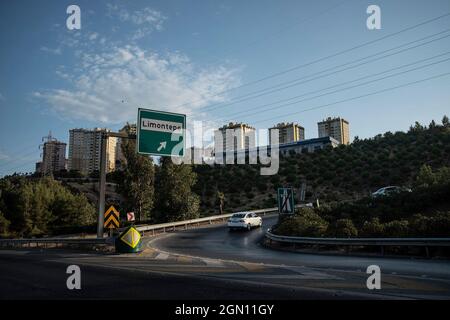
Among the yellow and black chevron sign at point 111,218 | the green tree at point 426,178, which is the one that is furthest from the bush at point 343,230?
the green tree at point 426,178

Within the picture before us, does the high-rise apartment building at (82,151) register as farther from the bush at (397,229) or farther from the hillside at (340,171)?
the bush at (397,229)

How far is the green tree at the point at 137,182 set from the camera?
36719 mm

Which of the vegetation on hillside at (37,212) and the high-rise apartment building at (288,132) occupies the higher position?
the high-rise apartment building at (288,132)

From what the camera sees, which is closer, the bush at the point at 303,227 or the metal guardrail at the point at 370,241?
the metal guardrail at the point at 370,241

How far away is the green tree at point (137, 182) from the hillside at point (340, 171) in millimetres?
16835

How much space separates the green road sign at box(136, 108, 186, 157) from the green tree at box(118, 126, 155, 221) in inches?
691

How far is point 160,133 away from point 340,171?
147 feet

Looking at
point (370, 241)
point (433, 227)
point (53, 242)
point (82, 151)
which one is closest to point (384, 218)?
point (433, 227)

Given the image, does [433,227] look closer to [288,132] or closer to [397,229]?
[397,229]

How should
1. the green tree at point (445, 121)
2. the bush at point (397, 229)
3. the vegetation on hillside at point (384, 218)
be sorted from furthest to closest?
the green tree at point (445, 121)
the bush at point (397, 229)
the vegetation on hillside at point (384, 218)
